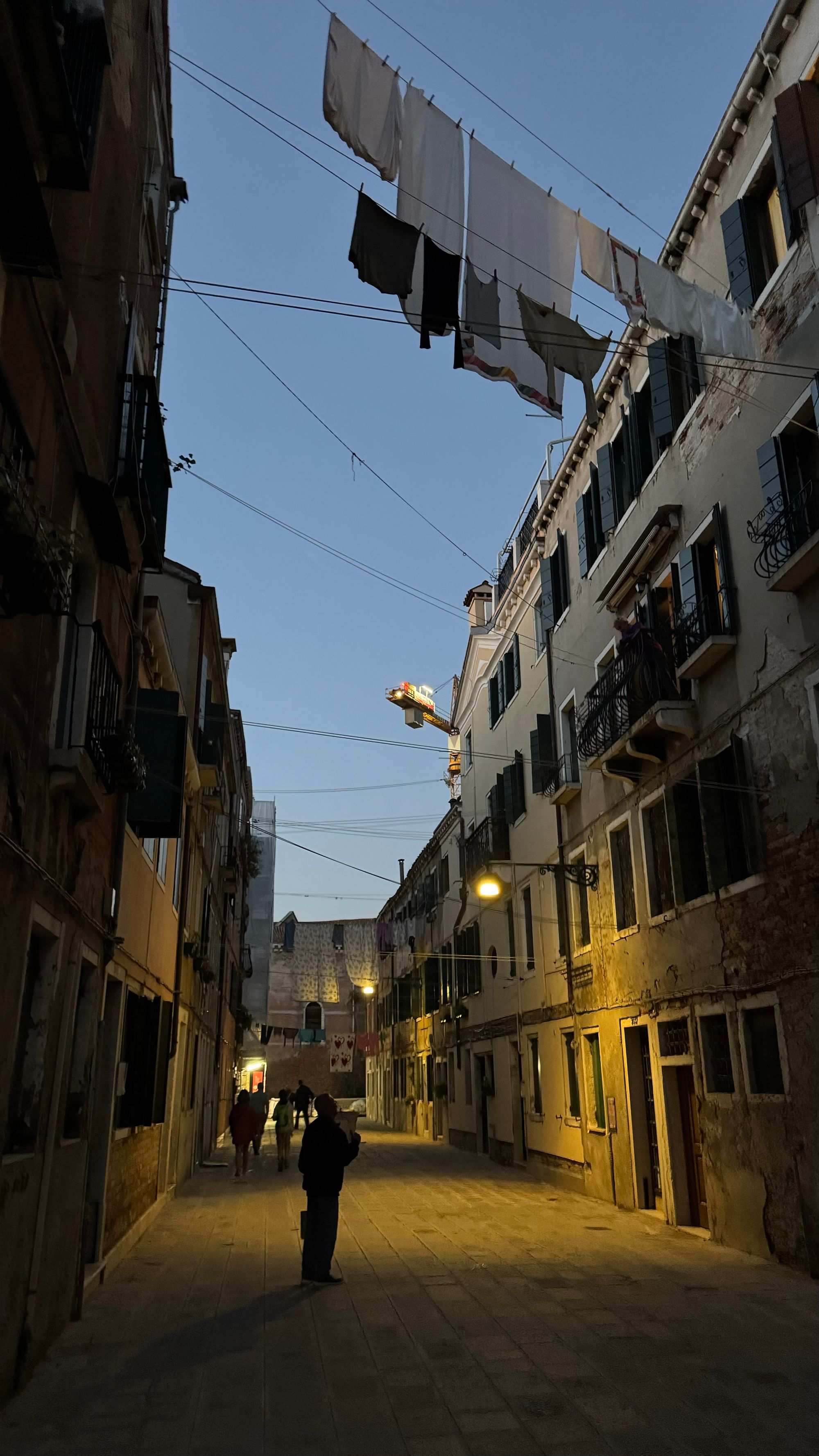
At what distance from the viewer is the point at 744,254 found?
416 inches

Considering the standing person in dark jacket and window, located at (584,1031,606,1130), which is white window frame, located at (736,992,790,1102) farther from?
window, located at (584,1031,606,1130)

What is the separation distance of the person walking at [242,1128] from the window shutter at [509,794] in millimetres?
7634

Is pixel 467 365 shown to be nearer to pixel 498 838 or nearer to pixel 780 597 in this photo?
pixel 780 597

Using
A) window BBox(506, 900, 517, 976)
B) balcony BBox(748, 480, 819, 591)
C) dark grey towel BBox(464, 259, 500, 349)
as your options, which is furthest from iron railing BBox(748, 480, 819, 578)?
window BBox(506, 900, 517, 976)

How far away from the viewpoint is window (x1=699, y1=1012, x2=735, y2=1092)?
1061 cm

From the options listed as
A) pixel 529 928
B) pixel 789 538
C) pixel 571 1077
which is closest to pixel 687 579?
pixel 789 538

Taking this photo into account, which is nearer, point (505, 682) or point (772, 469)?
point (772, 469)

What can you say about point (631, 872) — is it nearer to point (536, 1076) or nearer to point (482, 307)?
point (536, 1076)

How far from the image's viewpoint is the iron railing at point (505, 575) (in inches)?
968

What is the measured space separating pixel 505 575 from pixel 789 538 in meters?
16.2

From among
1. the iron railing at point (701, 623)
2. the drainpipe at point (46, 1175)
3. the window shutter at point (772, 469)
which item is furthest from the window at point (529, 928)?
the drainpipe at point (46, 1175)

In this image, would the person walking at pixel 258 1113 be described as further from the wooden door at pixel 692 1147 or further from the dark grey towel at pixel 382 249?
the dark grey towel at pixel 382 249

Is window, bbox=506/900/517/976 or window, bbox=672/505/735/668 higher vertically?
window, bbox=672/505/735/668

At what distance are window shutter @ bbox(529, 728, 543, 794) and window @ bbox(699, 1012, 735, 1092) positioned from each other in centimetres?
728
